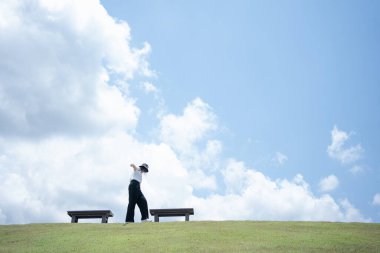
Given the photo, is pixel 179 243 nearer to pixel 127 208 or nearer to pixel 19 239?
pixel 19 239

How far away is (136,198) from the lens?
15.8 meters

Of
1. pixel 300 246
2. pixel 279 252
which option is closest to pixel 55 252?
pixel 279 252

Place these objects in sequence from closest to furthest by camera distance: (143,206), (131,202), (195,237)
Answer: (195,237) < (131,202) < (143,206)

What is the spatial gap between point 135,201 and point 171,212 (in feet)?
6.15

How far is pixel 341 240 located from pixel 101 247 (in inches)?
245

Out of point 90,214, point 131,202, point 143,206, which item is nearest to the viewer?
point 131,202

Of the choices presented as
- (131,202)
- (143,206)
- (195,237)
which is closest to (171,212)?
(143,206)

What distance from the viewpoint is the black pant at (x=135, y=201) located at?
15664 millimetres

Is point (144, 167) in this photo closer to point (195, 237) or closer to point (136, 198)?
point (136, 198)

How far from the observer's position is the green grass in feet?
32.2

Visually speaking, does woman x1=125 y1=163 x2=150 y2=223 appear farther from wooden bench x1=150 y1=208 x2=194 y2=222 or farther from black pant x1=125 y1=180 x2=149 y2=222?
wooden bench x1=150 y1=208 x2=194 y2=222

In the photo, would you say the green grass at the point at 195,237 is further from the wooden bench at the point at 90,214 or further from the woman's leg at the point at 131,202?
the wooden bench at the point at 90,214

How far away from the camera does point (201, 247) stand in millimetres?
9766

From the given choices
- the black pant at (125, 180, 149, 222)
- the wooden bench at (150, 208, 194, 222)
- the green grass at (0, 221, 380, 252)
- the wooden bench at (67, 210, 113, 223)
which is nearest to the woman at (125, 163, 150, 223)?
the black pant at (125, 180, 149, 222)
